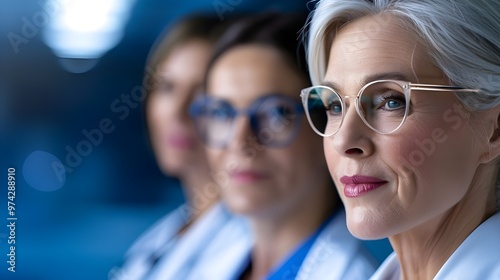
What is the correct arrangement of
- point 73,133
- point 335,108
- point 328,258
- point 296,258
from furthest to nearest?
point 73,133 → point 296,258 → point 328,258 → point 335,108

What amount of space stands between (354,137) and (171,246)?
1011 millimetres

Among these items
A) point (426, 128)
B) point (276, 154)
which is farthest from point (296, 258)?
point (426, 128)

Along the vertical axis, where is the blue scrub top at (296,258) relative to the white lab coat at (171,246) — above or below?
below

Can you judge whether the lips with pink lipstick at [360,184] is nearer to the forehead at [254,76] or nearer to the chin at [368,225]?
the chin at [368,225]

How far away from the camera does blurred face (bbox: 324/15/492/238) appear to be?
2.92ft

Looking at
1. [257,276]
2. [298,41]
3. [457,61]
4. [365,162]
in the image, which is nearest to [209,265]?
[257,276]

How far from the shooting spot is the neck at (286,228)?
1.46 metres

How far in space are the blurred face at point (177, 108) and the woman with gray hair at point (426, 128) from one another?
807 mm

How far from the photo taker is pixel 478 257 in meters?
0.90

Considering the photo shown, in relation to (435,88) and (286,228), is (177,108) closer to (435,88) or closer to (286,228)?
(286,228)

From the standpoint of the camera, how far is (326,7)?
1.01 m

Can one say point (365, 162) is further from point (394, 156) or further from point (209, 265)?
point (209, 265)

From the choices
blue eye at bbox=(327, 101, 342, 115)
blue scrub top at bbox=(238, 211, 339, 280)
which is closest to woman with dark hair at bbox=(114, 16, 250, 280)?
blue scrub top at bbox=(238, 211, 339, 280)

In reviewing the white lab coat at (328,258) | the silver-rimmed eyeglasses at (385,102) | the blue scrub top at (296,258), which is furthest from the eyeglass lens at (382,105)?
the blue scrub top at (296,258)
